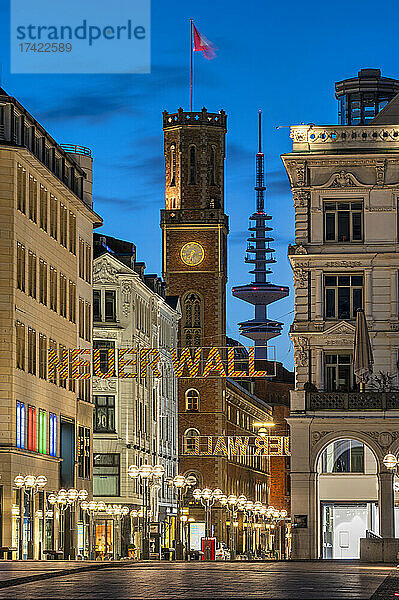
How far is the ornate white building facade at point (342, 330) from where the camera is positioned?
75.3 metres

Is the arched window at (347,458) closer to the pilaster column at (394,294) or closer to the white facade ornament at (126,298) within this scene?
the pilaster column at (394,294)

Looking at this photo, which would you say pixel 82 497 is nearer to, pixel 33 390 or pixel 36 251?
pixel 33 390

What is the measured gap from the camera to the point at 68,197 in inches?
3565

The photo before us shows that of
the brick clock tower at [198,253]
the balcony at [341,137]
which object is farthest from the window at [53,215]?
the brick clock tower at [198,253]

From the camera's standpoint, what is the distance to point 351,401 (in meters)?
75.4

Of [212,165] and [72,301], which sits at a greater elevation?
[212,165]

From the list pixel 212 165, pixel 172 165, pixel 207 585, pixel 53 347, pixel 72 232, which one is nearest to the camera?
pixel 207 585

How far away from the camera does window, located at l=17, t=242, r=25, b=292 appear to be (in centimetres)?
7756

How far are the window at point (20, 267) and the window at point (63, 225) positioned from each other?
445 inches

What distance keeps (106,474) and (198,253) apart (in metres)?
52.9

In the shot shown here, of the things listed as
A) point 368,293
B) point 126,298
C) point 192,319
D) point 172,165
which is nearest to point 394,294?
point 368,293

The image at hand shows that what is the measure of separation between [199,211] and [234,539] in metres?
38.0

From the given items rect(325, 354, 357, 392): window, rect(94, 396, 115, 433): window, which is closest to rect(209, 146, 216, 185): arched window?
rect(94, 396, 115, 433): window

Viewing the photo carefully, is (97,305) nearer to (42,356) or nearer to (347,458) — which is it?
(42,356)
